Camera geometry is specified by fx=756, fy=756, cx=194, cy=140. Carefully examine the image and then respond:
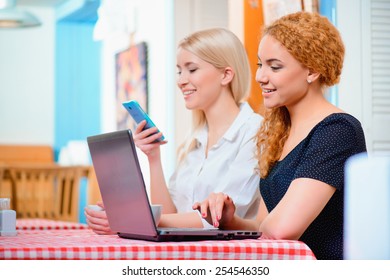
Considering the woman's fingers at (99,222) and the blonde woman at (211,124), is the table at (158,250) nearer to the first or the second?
the woman's fingers at (99,222)

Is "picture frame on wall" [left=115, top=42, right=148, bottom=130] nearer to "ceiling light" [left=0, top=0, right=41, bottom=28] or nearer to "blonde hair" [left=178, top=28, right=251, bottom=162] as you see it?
"ceiling light" [left=0, top=0, right=41, bottom=28]

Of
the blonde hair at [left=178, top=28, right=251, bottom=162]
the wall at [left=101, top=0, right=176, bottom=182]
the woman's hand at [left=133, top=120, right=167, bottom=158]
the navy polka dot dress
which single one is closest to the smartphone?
the woman's hand at [left=133, top=120, right=167, bottom=158]

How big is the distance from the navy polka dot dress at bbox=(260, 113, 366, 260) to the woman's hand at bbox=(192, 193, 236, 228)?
157 millimetres

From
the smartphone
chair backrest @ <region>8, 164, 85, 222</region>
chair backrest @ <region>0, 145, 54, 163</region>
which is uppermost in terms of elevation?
the smartphone

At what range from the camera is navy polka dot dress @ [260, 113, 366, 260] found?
4.91ft

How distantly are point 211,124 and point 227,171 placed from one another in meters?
0.18

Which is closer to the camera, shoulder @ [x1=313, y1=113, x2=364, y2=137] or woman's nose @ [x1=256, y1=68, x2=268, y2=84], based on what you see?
shoulder @ [x1=313, y1=113, x2=364, y2=137]

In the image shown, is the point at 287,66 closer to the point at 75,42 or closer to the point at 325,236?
the point at 325,236

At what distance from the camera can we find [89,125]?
804 cm

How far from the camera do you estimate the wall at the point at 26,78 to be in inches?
331

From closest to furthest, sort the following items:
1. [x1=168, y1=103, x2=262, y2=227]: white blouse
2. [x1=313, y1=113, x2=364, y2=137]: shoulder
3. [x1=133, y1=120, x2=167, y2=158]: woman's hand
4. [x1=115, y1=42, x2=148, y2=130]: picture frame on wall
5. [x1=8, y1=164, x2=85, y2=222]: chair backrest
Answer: [x1=313, y1=113, x2=364, y2=137]: shoulder → [x1=133, y1=120, x2=167, y2=158]: woman's hand → [x1=168, y1=103, x2=262, y2=227]: white blouse → [x1=115, y1=42, x2=148, y2=130]: picture frame on wall → [x1=8, y1=164, x2=85, y2=222]: chair backrest

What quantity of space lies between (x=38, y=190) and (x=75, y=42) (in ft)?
8.68

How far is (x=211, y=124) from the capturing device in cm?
229

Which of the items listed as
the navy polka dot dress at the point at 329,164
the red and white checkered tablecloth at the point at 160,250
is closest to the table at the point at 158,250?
the red and white checkered tablecloth at the point at 160,250
